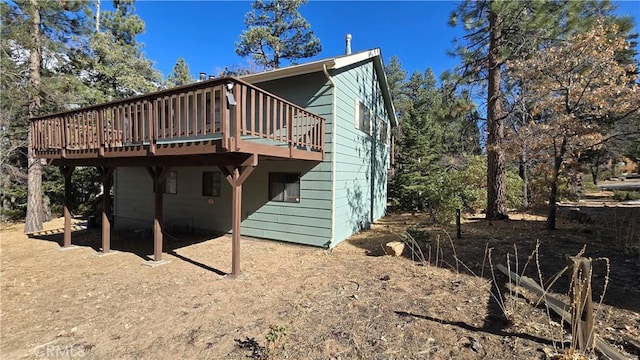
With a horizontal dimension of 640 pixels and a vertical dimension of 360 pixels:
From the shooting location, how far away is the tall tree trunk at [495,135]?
8828mm

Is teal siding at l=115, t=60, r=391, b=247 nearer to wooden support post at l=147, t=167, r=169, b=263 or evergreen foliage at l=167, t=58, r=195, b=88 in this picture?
wooden support post at l=147, t=167, r=169, b=263

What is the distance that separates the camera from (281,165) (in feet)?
25.7

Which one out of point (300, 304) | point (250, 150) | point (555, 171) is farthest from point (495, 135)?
point (300, 304)

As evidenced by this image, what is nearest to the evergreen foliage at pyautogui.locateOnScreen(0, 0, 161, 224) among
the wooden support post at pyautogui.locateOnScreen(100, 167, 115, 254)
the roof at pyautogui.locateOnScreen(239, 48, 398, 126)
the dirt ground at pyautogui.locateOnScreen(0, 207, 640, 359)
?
the wooden support post at pyautogui.locateOnScreen(100, 167, 115, 254)

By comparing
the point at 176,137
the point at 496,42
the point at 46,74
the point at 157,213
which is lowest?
the point at 157,213

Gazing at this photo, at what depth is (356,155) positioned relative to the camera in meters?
9.04

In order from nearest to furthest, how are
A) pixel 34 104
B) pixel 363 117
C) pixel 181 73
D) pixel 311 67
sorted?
pixel 311 67 < pixel 363 117 < pixel 34 104 < pixel 181 73

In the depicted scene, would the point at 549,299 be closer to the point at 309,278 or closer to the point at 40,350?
the point at 309,278

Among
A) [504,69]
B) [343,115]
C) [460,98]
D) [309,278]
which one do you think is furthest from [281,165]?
[504,69]

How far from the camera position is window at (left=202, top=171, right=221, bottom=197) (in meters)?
8.98

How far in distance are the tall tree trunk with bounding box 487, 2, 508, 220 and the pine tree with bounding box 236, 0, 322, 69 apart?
1433 cm

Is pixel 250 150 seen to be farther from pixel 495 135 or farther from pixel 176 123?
pixel 495 135

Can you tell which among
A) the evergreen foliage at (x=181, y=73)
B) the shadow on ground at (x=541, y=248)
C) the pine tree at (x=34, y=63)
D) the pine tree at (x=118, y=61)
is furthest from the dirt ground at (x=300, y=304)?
the evergreen foliage at (x=181, y=73)

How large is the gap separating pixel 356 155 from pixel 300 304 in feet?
18.8
